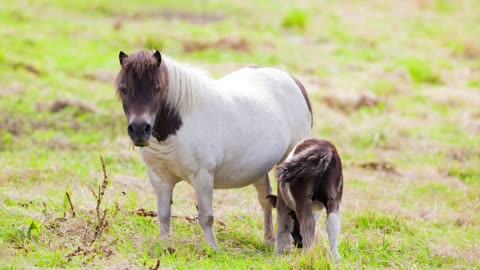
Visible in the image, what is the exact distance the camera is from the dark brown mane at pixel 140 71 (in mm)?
5832

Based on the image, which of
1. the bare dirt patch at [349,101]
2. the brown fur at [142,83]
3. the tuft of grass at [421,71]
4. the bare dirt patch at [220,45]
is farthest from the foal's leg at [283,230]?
the bare dirt patch at [220,45]

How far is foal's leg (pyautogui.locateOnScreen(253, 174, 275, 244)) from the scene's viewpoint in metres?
7.18

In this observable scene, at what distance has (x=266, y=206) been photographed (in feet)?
24.2

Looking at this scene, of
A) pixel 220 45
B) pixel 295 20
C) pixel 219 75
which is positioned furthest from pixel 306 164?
pixel 295 20

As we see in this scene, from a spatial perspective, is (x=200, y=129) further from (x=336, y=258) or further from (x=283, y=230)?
(x=336, y=258)

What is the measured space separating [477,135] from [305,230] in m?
7.03

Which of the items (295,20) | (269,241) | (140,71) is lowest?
(269,241)

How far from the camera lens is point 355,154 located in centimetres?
1103

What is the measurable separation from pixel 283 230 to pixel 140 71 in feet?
6.11

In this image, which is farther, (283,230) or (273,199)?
(273,199)

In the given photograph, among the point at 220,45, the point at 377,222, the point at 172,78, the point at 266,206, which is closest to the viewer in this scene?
the point at 172,78

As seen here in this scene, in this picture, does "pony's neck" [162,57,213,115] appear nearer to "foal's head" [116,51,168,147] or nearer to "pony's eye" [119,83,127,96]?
"foal's head" [116,51,168,147]

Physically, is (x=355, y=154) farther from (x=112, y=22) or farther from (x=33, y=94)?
(x=112, y=22)

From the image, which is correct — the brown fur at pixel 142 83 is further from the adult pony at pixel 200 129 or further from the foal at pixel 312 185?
the foal at pixel 312 185
